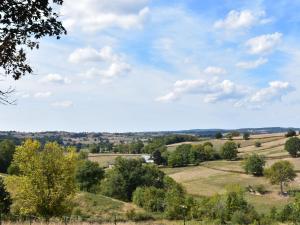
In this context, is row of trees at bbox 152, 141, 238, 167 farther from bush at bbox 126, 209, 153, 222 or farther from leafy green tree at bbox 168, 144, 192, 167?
bush at bbox 126, 209, 153, 222

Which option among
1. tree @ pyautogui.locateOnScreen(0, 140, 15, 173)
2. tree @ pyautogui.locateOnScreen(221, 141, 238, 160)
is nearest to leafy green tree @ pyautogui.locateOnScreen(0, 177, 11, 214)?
tree @ pyautogui.locateOnScreen(0, 140, 15, 173)

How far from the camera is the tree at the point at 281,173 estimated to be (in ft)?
390

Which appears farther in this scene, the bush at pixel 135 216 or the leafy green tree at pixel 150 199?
the leafy green tree at pixel 150 199

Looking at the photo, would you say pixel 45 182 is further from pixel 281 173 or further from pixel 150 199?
pixel 281 173

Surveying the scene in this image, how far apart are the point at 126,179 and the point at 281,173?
40.5 m

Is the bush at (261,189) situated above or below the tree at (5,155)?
below

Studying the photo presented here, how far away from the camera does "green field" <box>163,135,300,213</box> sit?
4408 inches

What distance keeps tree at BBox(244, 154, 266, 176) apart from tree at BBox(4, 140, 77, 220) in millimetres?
97364

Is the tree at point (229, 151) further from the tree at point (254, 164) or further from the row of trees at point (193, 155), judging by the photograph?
the tree at point (254, 164)

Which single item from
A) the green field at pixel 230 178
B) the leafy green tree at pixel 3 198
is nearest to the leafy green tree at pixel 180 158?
the green field at pixel 230 178

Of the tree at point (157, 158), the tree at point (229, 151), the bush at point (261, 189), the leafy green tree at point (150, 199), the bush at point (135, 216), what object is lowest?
the bush at point (261, 189)

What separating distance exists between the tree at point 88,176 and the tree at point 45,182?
66044mm

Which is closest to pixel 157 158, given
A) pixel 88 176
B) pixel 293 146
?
pixel 293 146

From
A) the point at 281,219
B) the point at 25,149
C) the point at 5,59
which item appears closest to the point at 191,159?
the point at 281,219
